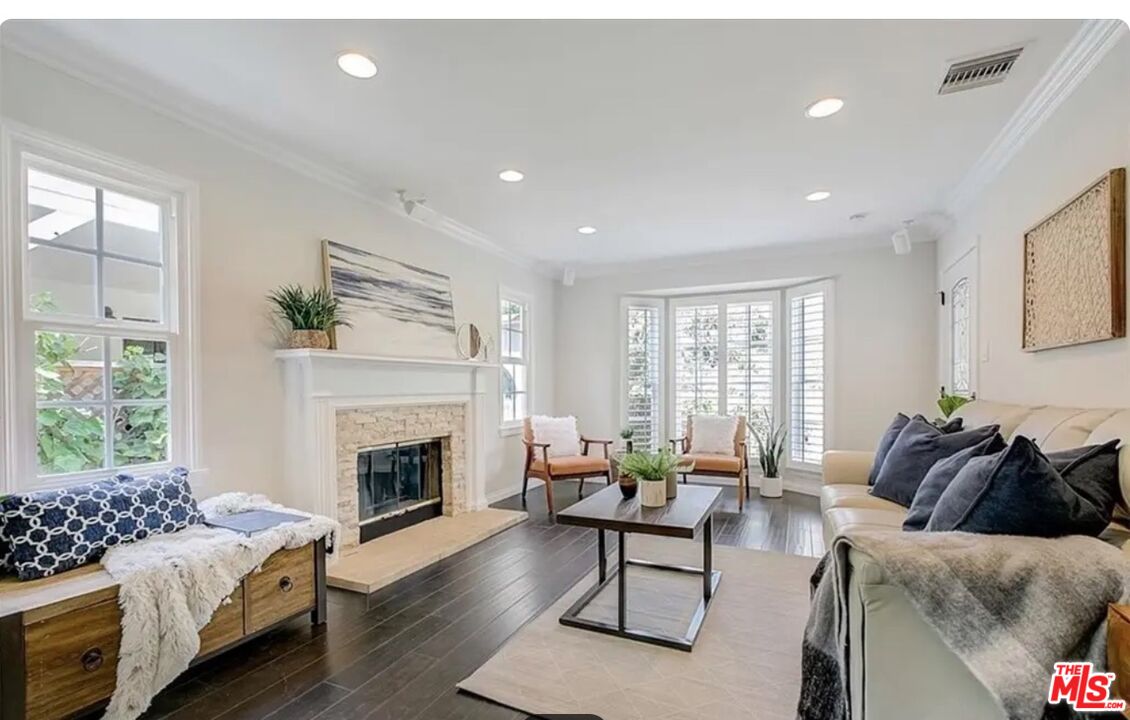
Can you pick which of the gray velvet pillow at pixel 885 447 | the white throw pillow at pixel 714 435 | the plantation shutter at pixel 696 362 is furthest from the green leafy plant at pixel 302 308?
the plantation shutter at pixel 696 362

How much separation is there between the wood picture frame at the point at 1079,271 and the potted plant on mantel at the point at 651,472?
192 cm

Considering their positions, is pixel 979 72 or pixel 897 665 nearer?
pixel 897 665

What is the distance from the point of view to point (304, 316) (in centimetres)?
323

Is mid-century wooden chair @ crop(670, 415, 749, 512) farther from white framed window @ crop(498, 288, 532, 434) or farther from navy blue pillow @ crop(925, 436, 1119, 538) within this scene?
navy blue pillow @ crop(925, 436, 1119, 538)

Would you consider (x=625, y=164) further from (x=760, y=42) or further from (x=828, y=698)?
(x=828, y=698)

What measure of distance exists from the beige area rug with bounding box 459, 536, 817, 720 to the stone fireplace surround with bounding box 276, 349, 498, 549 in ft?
5.31

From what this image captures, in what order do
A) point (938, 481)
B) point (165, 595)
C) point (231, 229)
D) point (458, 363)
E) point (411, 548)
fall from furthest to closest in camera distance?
point (458, 363) → point (411, 548) → point (231, 229) → point (938, 481) → point (165, 595)

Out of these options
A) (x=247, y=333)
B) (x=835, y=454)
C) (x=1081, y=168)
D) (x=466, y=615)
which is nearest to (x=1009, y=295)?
(x=1081, y=168)

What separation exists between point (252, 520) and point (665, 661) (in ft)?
6.64

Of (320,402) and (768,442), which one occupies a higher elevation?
(320,402)

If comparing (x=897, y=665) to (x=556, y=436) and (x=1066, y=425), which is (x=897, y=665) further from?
(x=556, y=436)

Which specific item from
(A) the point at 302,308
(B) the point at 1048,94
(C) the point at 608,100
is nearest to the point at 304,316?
(A) the point at 302,308

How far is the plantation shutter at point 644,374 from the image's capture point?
6.41 metres

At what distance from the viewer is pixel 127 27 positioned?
208 cm
